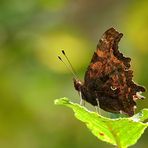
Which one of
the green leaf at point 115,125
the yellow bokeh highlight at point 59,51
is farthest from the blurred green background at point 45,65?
the green leaf at point 115,125

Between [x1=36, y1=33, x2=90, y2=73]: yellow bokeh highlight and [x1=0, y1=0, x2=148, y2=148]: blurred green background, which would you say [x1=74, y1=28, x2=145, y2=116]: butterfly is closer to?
[x1=0, y1=0, x2=148, y2=148]: blurred green background

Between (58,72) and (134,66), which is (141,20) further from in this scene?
(58,72)

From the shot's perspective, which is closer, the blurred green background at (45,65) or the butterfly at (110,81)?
the butterfly at (110,81)

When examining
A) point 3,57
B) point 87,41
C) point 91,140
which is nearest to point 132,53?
point 87,41

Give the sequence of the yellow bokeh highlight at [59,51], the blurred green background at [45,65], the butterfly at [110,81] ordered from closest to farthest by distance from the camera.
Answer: the butterfly at [110,81], the blurred green background at [45,65], the yellow bokeh highlight at [59,51]

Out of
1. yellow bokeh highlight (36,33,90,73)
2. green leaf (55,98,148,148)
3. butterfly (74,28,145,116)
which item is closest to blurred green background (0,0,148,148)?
yellow bokeh highlight (36,33,90,73)

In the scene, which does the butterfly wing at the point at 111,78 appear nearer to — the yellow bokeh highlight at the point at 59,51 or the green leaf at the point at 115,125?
the green leaf at the point at 115,125

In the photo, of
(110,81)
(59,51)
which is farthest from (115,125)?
(59,51)

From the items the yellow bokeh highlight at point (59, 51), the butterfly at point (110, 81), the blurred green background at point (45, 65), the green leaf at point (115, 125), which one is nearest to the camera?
the green leaf at point (115, 125)
